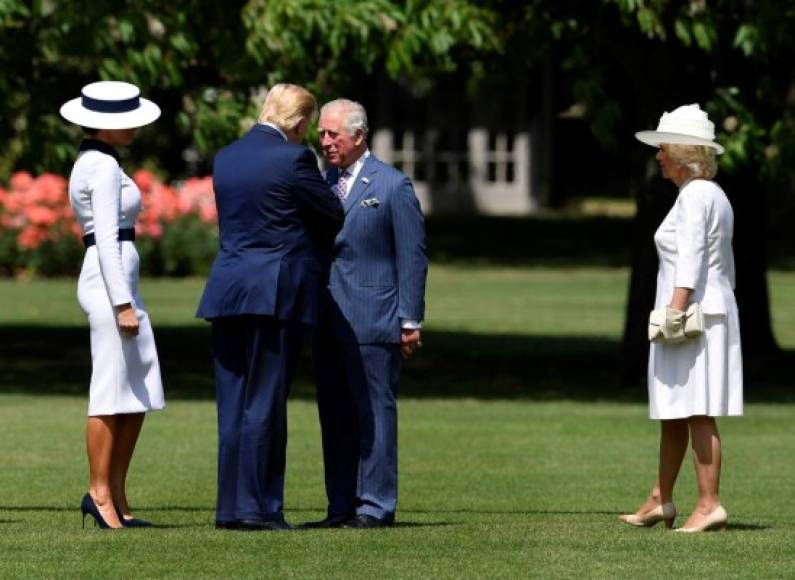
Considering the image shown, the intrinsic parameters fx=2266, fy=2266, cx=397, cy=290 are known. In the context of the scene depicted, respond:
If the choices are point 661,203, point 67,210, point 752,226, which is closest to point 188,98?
point 661,203

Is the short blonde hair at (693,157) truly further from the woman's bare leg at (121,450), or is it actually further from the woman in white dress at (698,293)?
the woman's bare leg at (121,450)

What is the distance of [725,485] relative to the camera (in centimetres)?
1336

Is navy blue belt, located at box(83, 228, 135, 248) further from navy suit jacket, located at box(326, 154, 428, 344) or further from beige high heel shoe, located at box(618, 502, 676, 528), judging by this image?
beige high heel shoe, located at box(618, 502, 676, 528)

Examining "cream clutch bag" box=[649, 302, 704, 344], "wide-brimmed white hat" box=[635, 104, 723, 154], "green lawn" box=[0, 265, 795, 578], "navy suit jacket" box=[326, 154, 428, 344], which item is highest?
"wide-brimmed white hat" box=[635, 104, 723, 154]

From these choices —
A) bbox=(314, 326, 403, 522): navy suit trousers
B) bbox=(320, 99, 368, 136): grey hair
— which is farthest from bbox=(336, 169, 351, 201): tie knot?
bbox=(314, 326, 403, 522): navy suit trousers

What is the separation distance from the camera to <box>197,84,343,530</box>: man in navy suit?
9.48 meters

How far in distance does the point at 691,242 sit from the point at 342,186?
155cm

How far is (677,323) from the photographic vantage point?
9.70 metres

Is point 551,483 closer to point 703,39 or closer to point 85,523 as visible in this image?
point 85,523

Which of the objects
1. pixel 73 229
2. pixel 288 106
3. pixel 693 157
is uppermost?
pixel 288 106

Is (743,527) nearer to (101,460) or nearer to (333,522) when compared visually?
(333,522)

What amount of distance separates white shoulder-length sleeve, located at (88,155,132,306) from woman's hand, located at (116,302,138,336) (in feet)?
0.10

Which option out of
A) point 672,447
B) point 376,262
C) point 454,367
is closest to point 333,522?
point 376,262

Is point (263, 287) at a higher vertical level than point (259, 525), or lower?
higher
